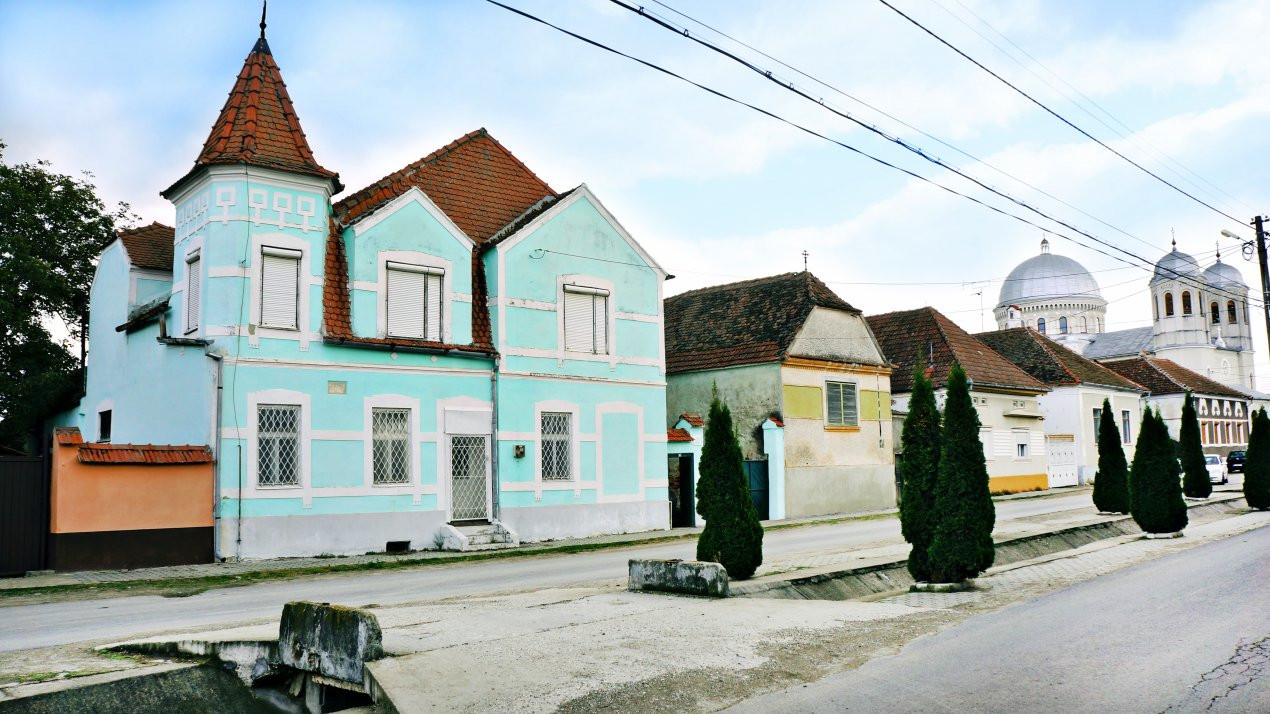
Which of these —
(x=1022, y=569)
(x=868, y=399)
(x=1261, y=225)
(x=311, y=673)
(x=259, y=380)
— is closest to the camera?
(x=311, y=673)

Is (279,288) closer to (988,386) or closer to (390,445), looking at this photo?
(390,445)

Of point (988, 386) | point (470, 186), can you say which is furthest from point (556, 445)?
point (988, 386)

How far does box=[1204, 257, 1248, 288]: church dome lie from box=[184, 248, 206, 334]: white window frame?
93.0 meters

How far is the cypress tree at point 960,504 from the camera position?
43.6 ft

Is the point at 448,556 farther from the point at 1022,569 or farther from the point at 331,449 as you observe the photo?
the point at 1022,569

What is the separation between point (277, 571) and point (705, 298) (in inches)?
865

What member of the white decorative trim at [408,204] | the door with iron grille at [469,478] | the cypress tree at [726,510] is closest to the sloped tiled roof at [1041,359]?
the door with iron grille at [469,478]

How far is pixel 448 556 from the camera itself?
20.3 metres

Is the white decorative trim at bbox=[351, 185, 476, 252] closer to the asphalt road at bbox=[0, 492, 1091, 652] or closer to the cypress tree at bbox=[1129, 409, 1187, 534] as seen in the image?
the asphalt road at bbox=[0, 492, 1091, 652]

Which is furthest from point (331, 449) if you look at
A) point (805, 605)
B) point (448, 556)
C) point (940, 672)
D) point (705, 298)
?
point (705, 298)

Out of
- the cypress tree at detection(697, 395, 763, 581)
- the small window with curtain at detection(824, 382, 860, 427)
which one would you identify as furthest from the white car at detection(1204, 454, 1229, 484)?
the cypress tree at detection(697, 395, 763, 581)

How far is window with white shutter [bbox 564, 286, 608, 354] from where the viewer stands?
82.1ft

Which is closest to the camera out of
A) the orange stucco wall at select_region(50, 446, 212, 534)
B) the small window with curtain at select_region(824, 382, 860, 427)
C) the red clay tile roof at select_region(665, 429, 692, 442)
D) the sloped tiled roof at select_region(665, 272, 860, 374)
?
the orange stucco wall at select_region(50, 446, 212, 534)

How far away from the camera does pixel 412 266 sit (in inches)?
880
